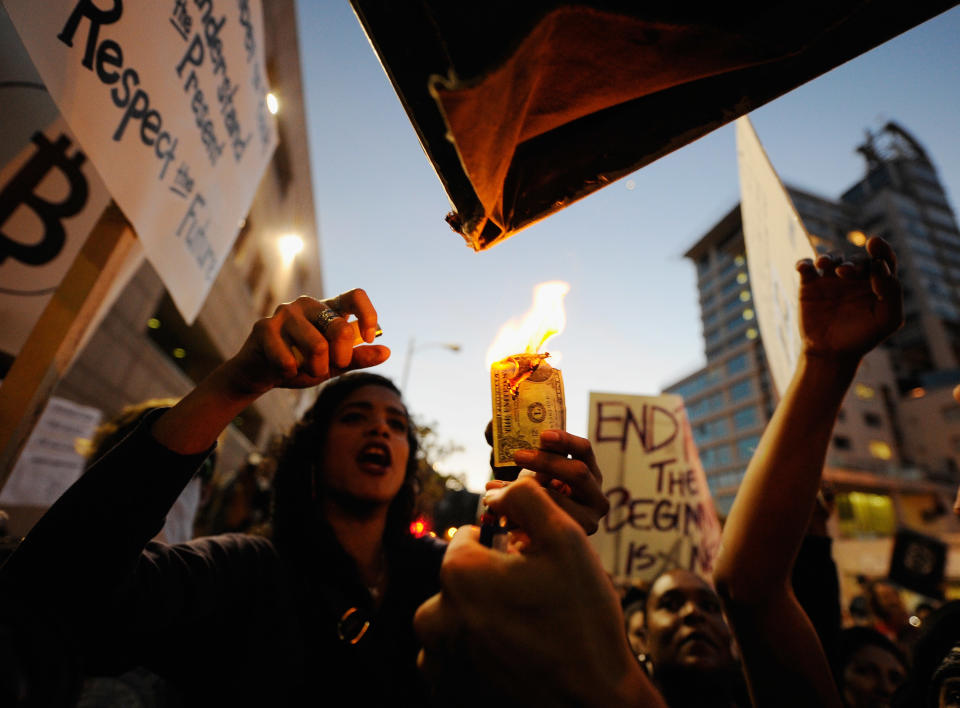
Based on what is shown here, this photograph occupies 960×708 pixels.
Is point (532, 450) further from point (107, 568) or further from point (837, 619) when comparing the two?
point (837, 619)

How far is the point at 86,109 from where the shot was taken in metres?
1.84

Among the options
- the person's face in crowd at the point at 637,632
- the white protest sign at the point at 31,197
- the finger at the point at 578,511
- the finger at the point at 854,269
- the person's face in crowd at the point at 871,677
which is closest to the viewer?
the finger at the point at 578,511

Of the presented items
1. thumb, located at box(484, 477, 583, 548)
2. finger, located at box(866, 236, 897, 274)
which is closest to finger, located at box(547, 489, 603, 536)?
thumb, located at box(484, 477, 583, 548)

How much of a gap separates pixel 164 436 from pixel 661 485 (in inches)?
154

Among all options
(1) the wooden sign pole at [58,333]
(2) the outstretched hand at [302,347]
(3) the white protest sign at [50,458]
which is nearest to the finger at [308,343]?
(2) the outstretched hand at [302,347]

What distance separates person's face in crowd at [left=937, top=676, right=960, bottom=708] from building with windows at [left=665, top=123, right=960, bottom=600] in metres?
38.1

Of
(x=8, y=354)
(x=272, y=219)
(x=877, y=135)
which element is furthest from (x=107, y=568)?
(x=877, y=135)

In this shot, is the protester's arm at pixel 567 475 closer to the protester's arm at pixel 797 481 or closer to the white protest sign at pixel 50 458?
the protester's arm at pixel 797 481

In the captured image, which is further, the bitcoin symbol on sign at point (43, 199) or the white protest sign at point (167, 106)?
the bitcoin symbol on sign at point (43, 199)

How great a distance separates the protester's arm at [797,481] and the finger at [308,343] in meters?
1.53

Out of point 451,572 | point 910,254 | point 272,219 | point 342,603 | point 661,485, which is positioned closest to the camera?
point 451,572

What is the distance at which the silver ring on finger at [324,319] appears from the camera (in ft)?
4.54

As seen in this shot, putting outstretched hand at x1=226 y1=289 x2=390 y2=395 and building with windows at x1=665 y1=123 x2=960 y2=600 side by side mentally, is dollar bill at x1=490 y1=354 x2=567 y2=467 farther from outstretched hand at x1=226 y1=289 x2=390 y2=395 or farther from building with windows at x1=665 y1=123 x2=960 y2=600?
building with windows at x1=665 y1=123 x2=960 y2=600

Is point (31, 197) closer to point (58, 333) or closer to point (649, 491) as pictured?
point (58, 333)
